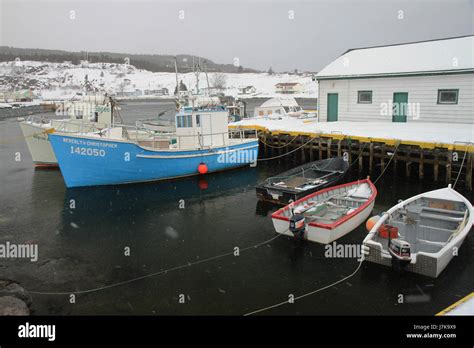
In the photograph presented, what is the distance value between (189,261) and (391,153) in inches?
553

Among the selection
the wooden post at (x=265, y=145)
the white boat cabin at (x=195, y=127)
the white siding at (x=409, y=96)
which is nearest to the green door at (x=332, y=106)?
the white siding at (x=409, y=96)

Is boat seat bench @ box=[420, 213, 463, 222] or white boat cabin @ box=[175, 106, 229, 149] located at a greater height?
white boat cabin @ box=[175, 106, 229, 149]

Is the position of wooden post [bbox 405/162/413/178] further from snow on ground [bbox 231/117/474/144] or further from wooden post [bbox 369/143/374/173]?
wooden post [bbox 369/143/374/173]

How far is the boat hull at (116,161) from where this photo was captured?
18641mm

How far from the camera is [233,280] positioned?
9984mm

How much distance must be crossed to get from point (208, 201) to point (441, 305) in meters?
10.8

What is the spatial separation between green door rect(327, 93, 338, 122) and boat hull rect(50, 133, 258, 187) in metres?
10.5

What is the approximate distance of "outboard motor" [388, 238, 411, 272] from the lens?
9430 mm

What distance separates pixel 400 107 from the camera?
82.1ft

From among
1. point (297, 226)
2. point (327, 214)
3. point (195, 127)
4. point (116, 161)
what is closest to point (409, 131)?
point (327, 214)

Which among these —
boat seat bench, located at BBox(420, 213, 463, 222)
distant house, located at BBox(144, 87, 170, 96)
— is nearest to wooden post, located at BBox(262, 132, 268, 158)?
boat seat bench, located at BBox(420, 213, 463, 222)
